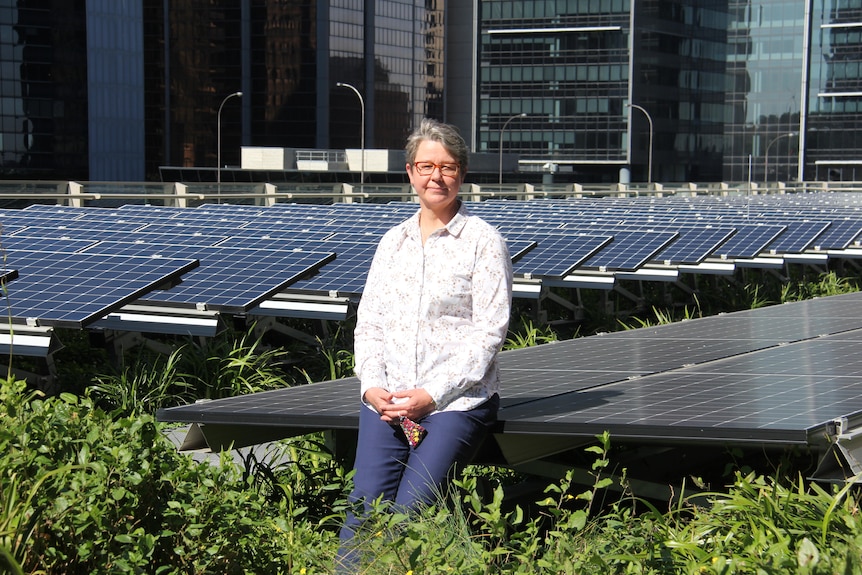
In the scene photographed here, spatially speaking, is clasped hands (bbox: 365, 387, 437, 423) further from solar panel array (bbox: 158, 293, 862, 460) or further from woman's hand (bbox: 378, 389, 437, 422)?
solar panel array (bbox: 158, 293, 862, 460)

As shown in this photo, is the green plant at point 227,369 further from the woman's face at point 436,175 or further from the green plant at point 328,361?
the woman's face at point 436,175

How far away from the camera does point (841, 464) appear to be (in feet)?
17.0

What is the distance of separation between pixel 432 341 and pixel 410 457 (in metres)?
0.47

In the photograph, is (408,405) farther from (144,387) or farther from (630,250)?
(630,250)

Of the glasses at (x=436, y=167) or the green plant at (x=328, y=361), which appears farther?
the green plant at (x=328, y=361)

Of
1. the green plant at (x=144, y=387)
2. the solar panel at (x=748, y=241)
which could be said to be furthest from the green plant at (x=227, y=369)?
the solar panel at (x=748, y=241)

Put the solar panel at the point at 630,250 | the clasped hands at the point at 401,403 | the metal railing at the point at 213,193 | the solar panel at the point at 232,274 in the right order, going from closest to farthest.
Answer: the clasped hands at the point at 401,403 → the solar panel at the point at 232,274 → the solar panel at the point at 630,250 → the metal railing at the point at 213,193

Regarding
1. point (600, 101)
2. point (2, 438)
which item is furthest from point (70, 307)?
point (600, 101)

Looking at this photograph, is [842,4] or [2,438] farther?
[842,4]

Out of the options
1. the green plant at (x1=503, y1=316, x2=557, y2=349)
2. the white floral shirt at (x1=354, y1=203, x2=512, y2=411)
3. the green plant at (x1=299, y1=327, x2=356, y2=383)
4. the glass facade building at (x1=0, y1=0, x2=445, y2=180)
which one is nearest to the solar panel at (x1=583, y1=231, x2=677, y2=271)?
the green plant at (x1=503, y1=316, x2=557, y2=349)

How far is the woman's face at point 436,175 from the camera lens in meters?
5.30

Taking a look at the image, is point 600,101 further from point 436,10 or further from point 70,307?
point 70,307

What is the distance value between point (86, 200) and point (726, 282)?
15.1 meters

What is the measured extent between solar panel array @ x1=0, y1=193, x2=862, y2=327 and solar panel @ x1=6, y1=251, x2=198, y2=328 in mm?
14
